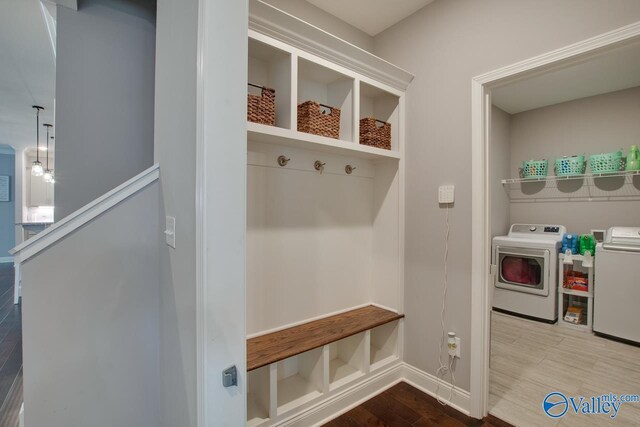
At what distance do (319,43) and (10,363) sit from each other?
11.0ft

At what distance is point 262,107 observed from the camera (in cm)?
162

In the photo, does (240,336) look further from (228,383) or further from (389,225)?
(389,225)

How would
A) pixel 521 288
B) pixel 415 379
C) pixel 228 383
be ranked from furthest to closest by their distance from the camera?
pixel 521 288, pixel 415 379, pixel 228 383

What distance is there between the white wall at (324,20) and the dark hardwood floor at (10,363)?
2.99m

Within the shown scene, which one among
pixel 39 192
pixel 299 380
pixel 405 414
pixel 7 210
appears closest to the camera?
pixel 405 414

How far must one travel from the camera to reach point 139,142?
5.94 feet

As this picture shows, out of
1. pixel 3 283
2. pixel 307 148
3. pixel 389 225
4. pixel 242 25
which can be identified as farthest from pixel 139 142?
pixel 3 283

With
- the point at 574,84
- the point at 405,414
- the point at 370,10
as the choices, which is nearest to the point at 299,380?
the point at 405,414

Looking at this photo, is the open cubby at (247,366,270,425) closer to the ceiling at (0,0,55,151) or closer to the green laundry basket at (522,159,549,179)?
the ceiling at (0,0,55,151)

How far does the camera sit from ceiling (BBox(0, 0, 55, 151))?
6.55 feet

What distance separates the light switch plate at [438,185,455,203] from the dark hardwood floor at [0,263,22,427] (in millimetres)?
→ 2891

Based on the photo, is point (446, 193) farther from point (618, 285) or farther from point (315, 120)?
point (618, 285)

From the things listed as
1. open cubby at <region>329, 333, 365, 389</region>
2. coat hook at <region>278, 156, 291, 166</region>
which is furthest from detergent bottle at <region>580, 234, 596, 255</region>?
coat hook at <region>278, 156, 291, 166</region>

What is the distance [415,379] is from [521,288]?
2272mm
